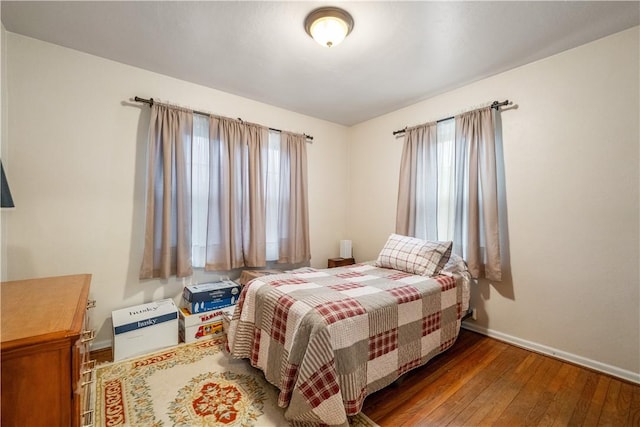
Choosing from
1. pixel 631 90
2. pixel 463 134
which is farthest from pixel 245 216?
pixel 631 90

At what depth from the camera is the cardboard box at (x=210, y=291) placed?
2390mm

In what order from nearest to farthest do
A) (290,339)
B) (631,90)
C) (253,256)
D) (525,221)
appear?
(290,339) → (631,90) → (525,221) → (253,256)

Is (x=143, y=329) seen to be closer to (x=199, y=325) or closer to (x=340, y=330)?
(x=199, y=325)

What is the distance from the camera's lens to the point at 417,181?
3.01 m

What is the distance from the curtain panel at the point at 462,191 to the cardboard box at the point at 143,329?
256 centimetres

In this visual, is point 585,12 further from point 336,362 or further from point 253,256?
point 253,256

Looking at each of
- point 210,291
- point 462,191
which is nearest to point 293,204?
point 210,291

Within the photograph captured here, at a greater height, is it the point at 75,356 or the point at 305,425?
A: the point at 75,356

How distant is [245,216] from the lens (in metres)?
2.90

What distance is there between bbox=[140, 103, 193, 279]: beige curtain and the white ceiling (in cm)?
53

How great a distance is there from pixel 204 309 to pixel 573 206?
329cm

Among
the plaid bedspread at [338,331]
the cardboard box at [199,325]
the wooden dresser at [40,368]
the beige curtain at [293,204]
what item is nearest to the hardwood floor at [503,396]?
the plaid bedspread at [338,331]

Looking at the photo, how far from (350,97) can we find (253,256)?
2.14 metres

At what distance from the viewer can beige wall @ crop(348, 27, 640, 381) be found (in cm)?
185
